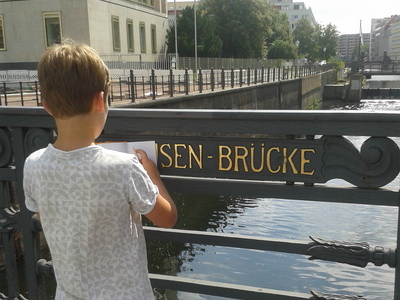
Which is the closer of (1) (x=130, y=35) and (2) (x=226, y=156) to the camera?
(2) (x=226, y=156)

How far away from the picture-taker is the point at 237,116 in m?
2.12

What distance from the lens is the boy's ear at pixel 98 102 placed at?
1538 mm

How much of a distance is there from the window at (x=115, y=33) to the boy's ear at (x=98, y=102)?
107 feet

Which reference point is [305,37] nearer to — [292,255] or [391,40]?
[391,40]

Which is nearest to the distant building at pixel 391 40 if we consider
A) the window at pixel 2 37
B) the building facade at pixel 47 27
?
the building facade at pixel 47 27

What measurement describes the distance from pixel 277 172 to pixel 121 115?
806mm

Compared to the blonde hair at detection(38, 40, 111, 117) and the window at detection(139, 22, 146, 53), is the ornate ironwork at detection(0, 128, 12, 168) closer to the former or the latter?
the blonde hair at detection(38, 40, 111, 117)

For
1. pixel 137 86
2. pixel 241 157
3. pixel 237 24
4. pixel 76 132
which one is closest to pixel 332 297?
pixel 241 157

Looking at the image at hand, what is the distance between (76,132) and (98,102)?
0.13 meters

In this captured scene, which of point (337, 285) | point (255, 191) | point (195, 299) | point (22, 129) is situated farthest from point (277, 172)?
point (337, 285)

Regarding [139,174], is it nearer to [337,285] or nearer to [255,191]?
[255,191]

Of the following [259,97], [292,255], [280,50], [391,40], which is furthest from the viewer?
[391,40]

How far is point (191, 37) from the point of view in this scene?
1770 inches

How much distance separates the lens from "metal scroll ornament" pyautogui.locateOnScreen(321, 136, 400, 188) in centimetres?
193
